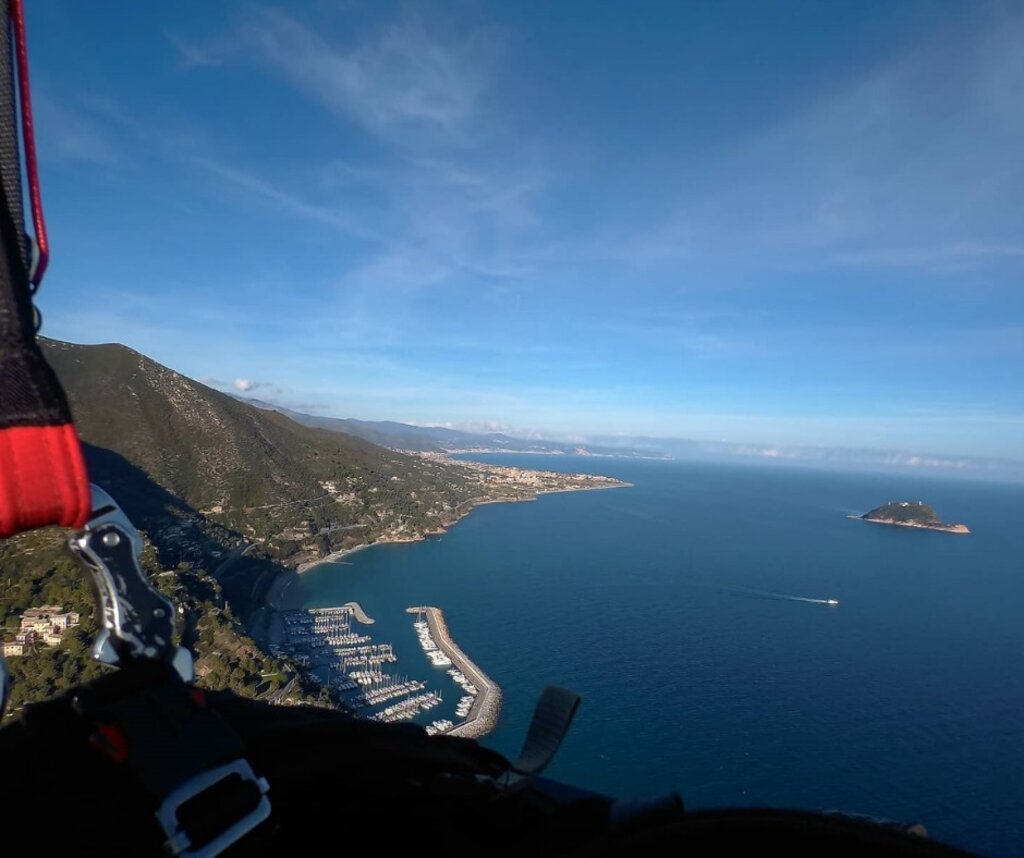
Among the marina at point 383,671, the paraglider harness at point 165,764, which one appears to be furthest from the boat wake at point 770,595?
the paraglider harness at point 165,764

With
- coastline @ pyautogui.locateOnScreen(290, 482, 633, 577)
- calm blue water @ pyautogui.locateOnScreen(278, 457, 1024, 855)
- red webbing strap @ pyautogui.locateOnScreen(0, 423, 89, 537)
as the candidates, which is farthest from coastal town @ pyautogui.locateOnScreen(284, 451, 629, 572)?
red webbing strap @ pyautogui.locateOnScreen(0, 423, 89, 537)

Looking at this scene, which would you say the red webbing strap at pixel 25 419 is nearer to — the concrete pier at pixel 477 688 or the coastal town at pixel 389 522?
the concrete pier at pixel 477 688

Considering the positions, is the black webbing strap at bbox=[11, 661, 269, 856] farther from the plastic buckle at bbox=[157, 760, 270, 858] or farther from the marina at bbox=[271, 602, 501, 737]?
the marina at bbox=[271, 602, 501, 737]

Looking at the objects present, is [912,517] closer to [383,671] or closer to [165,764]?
[383,671]

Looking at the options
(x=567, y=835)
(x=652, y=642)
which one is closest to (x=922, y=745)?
(x=652, y=642)

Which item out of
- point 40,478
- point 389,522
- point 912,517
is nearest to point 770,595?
point 389,522
